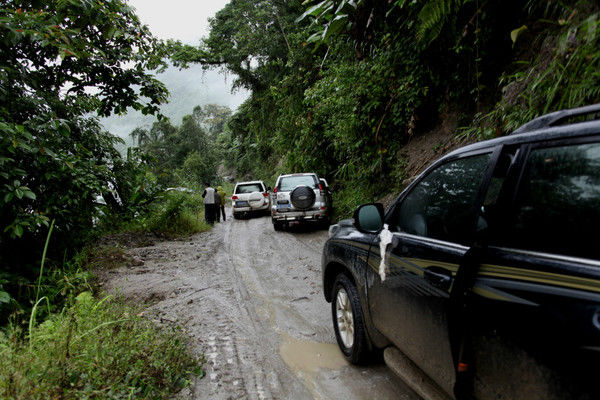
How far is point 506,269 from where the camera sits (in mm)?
1355

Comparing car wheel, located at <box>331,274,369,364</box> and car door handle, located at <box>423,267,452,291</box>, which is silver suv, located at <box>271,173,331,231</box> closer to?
car wheel, located at <box>331,274,369,364</box>

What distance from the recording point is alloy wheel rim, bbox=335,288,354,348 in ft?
9.75

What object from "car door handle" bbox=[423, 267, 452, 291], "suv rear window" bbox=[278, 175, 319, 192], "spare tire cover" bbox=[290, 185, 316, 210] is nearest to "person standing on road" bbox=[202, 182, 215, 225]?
"suv rear window" bbox=[278, 175, 319, 192]

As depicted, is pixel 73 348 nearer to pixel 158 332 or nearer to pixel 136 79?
pixel 158 332

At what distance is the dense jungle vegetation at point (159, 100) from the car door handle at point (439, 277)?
2.22 m

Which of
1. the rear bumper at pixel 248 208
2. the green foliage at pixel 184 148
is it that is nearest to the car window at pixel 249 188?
the rear bumper at pixel 248 208

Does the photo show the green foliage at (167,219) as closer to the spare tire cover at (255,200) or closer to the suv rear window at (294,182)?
the suv rear window at (294,182)

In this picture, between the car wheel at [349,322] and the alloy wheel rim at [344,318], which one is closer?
the car wheel at [349,322]

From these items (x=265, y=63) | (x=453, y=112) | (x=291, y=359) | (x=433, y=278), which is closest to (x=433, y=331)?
(x=433, y=278)

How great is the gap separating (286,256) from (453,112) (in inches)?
195

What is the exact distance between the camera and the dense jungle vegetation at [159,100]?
3559mm

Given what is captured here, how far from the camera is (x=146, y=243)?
8.45m

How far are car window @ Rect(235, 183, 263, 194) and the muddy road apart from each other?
24.7 feet

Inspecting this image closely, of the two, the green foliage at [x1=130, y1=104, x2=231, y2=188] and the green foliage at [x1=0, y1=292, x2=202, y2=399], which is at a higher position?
the green foliage at [x1=130, y1=104, x2=231, y2=188]
